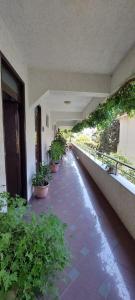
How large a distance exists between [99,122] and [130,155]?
5793 millimetres

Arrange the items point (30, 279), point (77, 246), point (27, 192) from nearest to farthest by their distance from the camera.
Answer: point (30, 279) → point (77, 246) → point (27, 192)

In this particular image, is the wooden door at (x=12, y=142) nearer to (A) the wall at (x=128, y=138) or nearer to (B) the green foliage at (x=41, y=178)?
(B) the green foliage at (x=41, y=178)

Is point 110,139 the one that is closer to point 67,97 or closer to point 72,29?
point 67,97

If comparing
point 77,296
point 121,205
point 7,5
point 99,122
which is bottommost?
point 77,296

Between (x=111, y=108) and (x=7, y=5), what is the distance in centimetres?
177

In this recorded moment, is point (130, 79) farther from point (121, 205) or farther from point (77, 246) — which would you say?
point (77, 246)

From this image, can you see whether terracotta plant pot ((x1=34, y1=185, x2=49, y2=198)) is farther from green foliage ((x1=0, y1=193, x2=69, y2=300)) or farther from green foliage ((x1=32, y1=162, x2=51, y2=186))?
green foliage ((x1=0, y1=193, x2=69, y2=300))

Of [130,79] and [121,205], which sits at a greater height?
[130,79]

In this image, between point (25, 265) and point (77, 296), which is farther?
point (77, 296)

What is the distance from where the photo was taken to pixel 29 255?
2.63ft

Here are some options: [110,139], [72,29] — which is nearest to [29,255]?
[72,29]

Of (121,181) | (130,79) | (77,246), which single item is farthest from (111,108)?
(77,246)

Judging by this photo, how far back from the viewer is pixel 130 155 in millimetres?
8359

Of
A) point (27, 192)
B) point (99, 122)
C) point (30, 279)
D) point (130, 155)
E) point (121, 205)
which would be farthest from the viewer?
point (130, 155)
